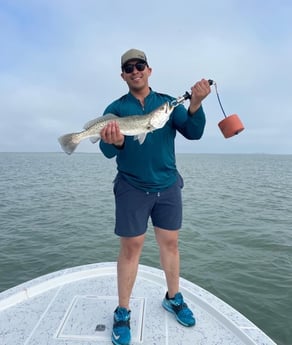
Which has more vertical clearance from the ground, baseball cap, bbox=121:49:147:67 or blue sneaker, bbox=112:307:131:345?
baseball cap, bbox=121:49:147:67

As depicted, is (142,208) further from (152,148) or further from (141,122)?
(141,122)

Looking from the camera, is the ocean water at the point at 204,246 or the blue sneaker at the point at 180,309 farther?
the ocean water at the point at 204,246

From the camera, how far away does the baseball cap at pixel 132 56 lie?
11.2 feet

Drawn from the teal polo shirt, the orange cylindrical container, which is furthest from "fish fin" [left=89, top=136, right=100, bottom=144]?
the orange cylindrical container

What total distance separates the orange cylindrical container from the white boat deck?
2.17m

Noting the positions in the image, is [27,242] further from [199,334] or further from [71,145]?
[199,334]

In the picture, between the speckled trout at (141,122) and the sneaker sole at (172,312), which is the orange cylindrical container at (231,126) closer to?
the speckled trout at (141,122)

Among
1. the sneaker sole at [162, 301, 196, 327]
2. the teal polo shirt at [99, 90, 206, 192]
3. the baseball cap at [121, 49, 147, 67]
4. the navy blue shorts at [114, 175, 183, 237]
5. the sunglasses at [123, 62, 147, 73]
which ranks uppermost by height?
the baseball cap at [121, 49, 147, 67]

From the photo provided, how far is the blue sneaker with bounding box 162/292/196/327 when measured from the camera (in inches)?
146

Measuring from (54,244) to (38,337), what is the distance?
23.5ft

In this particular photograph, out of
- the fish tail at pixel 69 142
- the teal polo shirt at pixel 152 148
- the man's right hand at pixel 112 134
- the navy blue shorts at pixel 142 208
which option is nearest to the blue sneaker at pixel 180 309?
the navy blue shorts at pixel 142 208

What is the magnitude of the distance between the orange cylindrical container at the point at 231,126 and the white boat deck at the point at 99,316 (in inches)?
85.4

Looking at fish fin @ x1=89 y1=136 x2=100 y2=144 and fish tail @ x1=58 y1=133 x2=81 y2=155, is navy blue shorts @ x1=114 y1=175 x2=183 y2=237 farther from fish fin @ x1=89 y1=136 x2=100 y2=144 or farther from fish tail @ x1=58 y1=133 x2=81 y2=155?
fish tail @ x1=58 y1=133 x2=81 y2=155

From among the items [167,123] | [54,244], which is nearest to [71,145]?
[167,123]
